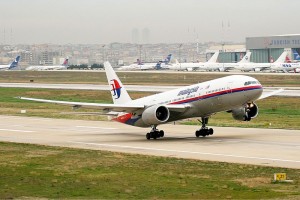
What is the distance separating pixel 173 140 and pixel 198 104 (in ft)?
11.5

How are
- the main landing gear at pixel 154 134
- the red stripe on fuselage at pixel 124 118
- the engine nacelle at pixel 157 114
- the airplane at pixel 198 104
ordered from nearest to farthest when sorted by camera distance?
the airplane at pixel 198 104 → the engine nacelle at pixel 157 114 → the main landing gear at pixel 154 134 → the red stripe on fuselage at pixel 124 118

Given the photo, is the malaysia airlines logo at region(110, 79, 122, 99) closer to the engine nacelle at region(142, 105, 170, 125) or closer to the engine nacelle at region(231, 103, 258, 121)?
the engine nacelle at region(142, 105, 170, 125)

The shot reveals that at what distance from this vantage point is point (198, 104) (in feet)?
188

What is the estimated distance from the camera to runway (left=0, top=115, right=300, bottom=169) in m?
47.0

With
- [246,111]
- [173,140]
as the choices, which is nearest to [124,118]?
[173,140]

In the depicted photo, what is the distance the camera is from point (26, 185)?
1400 inches

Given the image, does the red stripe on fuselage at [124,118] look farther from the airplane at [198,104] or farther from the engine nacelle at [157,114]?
the engine nacelle at [157,114]

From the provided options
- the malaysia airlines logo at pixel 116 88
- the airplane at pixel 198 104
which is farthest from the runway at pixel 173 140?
the malaysia airlines logo at pixel 116 88

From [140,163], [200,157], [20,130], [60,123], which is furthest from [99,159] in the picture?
[60,123]

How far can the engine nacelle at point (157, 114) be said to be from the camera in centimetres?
5684

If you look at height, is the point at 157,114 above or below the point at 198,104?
below

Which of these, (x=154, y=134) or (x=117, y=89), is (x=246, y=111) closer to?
(x=154, y=134)

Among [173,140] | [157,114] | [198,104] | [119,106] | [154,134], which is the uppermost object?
[198,104]

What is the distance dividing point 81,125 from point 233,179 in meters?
37.8
